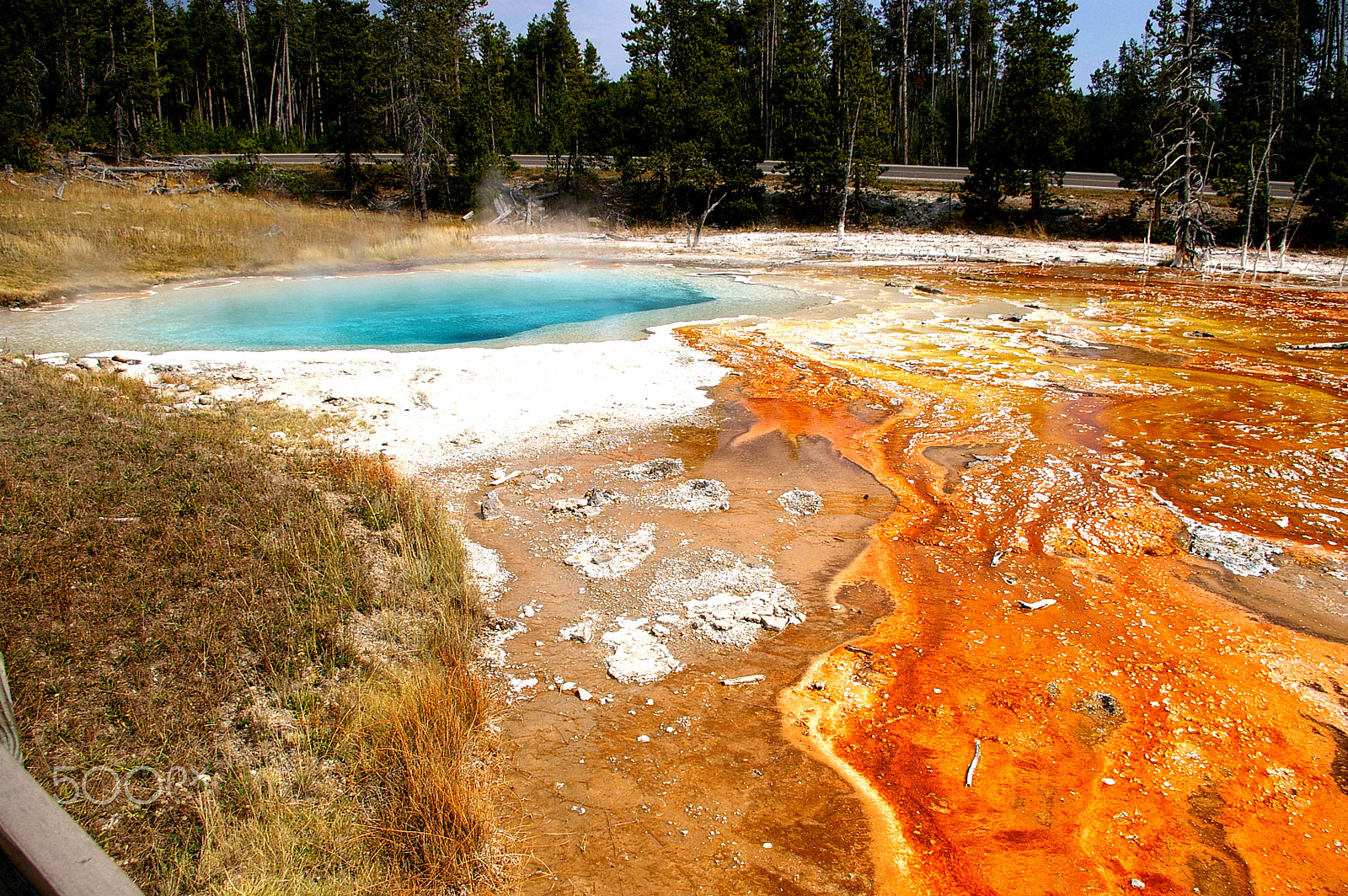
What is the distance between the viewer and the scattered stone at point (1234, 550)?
554cm

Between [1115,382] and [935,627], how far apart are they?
714 centimetres

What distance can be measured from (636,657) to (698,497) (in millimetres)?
2266

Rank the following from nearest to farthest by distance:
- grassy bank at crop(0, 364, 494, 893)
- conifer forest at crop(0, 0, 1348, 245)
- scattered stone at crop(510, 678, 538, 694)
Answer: grassy bank at crop(0, 364, 494, 893) < scattered stone at crop(510, 678, 538, 694) < conifer forest at crop(0, 0, 1348, 245)

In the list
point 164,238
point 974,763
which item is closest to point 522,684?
point 974,763

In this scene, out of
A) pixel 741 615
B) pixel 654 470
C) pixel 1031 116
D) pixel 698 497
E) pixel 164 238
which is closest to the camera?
pixel 741 615

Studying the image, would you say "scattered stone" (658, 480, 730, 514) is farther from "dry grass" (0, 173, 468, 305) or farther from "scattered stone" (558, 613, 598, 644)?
"dry grass" (0, 173, 468, 305)

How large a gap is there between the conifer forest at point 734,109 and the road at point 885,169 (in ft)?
2.88

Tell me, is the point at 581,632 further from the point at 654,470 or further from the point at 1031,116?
the point at 1031,116

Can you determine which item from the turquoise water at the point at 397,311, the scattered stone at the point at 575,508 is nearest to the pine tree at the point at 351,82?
the turquoise water at the point at 397,311

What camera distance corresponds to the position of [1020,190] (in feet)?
92.8

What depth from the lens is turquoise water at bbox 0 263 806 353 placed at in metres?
12.2

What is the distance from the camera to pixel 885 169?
104ft

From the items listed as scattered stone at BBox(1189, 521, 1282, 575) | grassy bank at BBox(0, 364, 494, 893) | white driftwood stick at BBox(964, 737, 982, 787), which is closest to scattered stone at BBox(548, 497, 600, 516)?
grassy bank at BBox(0, 364, 494, 893)

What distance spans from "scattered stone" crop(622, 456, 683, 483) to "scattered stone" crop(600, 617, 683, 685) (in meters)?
2.31
